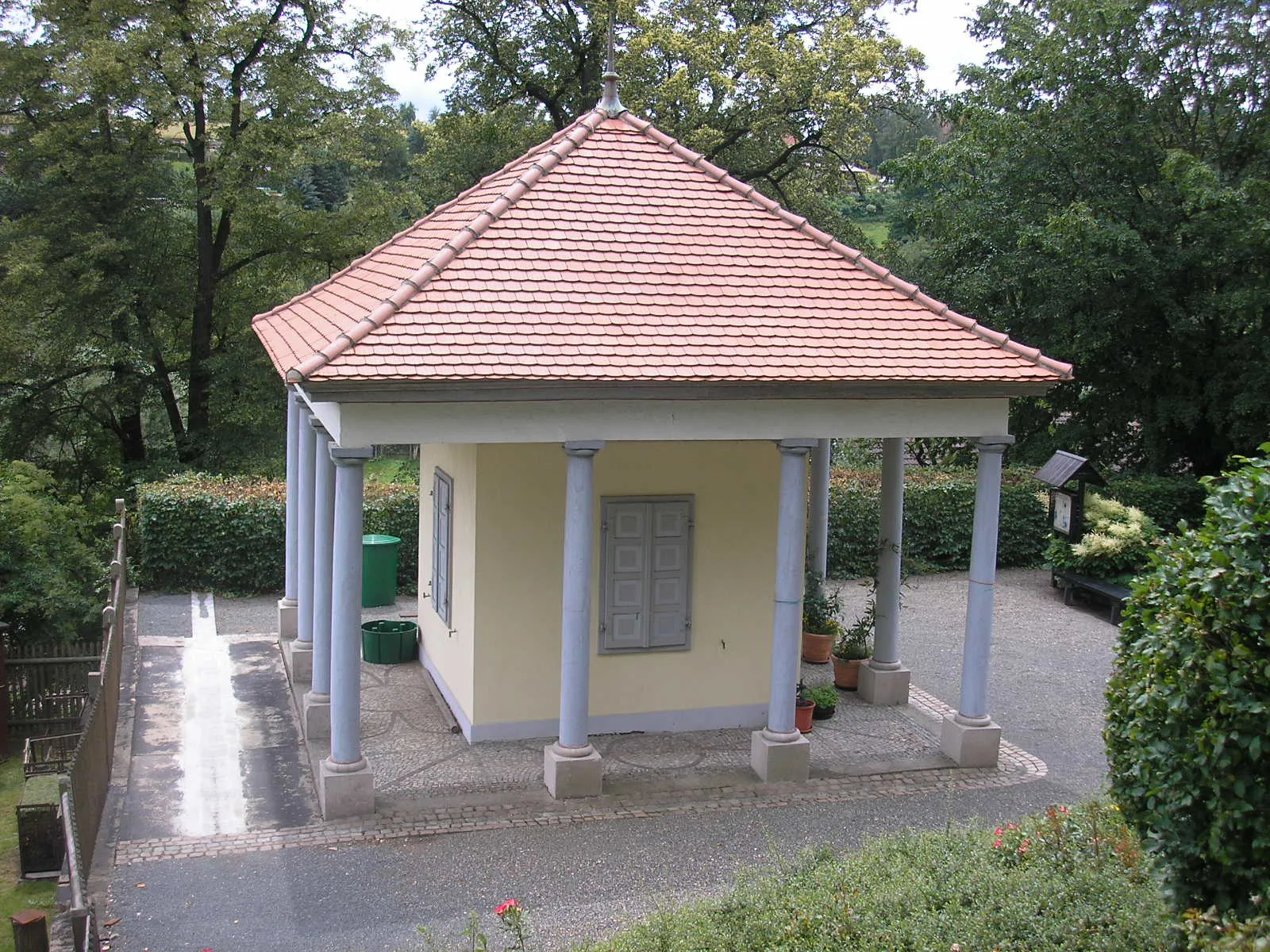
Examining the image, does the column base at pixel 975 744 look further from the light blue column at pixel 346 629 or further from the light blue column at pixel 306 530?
the light blue column at pixel 306 530

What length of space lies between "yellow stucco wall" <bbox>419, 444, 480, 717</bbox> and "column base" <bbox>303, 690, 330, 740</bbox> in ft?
4.24

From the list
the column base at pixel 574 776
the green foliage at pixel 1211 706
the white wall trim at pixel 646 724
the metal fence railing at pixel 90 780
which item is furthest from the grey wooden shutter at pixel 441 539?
the green foliage at pixel 1211 706

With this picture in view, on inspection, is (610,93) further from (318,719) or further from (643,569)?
(318,719)

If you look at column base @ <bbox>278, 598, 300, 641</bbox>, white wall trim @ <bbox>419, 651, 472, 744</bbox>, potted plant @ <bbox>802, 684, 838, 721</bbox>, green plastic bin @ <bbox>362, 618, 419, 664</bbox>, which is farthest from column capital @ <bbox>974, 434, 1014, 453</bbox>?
column base @ <bbox>278, 598, 300, 641</bbox>

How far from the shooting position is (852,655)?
13281mm

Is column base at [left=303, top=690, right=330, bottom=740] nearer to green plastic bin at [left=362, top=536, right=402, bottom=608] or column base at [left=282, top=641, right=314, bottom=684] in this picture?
column base at [left=282, top=641, right=314, bottom=684]

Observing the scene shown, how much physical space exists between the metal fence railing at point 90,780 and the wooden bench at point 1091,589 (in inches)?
530

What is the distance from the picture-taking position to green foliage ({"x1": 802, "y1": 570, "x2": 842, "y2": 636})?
1326 centimetres

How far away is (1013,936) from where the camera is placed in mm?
5859

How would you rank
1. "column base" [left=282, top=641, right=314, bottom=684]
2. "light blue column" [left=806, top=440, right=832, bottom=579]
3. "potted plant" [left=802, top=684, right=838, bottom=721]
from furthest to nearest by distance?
1. "light blue column" [left=806, top=440, right=832, bottom=579]
2. "column base" [left=282, top=641, right=314, bottom=684]
3. "potted plant" [left=802, top=684, right=838, bottom=721]

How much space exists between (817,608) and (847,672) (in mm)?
803

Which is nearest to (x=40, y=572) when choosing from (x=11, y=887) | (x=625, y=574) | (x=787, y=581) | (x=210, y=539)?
(x=210, y=539)

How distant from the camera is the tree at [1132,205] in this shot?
66.2 feet

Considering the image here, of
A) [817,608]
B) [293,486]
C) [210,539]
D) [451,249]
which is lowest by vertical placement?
[210,539]
